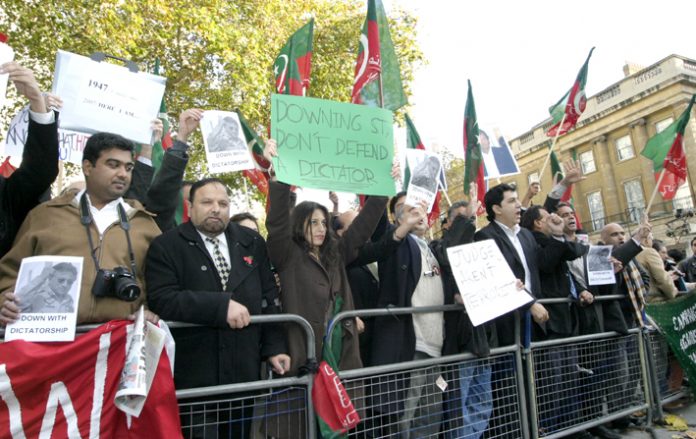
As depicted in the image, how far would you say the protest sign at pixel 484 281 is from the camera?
11.7 ft

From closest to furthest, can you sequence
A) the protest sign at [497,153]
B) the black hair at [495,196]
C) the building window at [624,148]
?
the black hair at [495,196] < the protest sign at [497,153] < the building window at [624,148]

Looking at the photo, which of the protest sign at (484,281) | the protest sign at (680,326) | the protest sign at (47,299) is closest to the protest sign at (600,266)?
the protest sign at (680,326)

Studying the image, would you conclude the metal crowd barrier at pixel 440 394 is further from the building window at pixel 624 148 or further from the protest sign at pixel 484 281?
the building window at pixel 624 148

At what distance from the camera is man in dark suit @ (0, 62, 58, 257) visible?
8.53 ft

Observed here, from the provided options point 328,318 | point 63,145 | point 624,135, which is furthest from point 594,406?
point 624,135

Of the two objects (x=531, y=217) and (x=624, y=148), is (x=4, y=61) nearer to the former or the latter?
(x=531, y=217)

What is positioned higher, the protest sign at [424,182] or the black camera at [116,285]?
the protest sign at [424,182]

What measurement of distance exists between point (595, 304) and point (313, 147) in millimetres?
3132

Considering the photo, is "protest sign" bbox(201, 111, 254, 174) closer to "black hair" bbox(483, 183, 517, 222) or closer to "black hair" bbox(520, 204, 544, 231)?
"black hair" bbox(483, 183, 517, 222)

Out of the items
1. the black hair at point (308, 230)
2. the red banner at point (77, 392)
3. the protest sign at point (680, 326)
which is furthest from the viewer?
the protest sign at point (680, 326)

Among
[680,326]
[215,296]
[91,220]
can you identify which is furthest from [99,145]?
[680,326]

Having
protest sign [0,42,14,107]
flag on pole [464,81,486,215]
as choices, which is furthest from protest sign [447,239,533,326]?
protest sign [0,42,14,107]

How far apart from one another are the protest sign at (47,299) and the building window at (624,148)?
33403 mm

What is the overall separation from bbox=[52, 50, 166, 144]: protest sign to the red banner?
180cm
